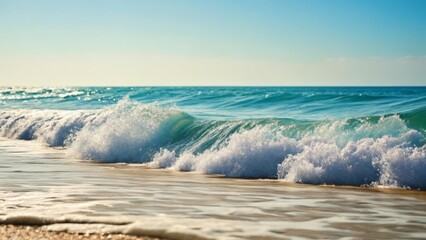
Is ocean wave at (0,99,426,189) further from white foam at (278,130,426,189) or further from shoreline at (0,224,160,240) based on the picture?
shoreline at (0,224,160,240)

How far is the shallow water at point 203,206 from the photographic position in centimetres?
670

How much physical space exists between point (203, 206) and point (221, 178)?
13.2ft

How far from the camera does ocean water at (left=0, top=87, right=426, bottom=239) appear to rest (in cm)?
705

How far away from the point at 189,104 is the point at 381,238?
102ft

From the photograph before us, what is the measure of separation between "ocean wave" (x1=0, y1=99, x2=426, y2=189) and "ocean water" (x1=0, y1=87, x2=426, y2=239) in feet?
0.09

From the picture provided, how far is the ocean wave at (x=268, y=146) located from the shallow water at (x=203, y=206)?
0.73m

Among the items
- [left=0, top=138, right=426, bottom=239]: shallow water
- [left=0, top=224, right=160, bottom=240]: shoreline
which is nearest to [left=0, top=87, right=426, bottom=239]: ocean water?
[left=0, top=138, right=426, bottom=239]: shallow water

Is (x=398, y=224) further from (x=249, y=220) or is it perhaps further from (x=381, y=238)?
(x=249, y=220)

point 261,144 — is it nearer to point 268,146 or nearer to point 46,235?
point 268,146

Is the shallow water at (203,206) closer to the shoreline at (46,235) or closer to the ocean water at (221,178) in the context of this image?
the ocean water at (221,178)

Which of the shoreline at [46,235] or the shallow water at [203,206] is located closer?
the shoreline at [46,235]

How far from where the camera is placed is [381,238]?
6.43 meters

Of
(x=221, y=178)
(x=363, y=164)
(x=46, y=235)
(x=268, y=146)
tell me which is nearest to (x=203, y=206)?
(x=46, y=235)

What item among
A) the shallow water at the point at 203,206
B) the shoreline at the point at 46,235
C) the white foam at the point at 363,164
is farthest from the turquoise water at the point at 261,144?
the shoreline at the point at 46,235
